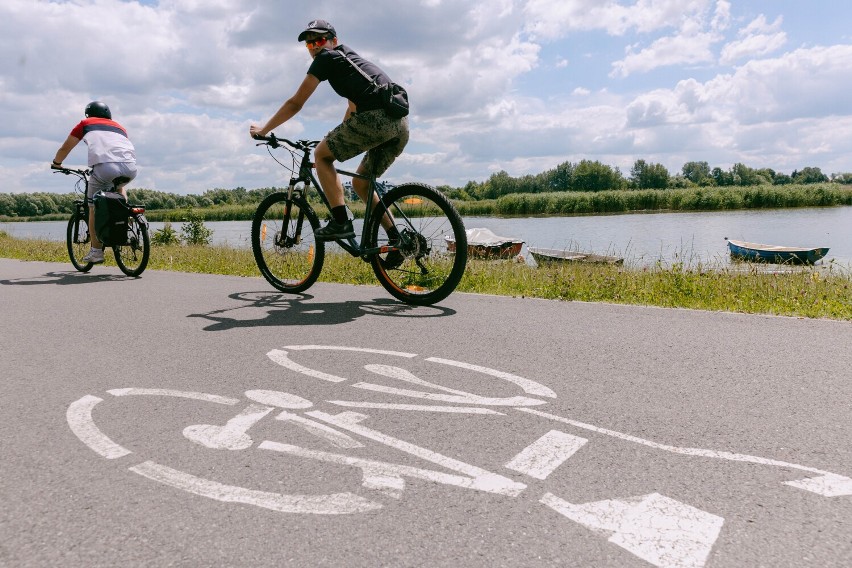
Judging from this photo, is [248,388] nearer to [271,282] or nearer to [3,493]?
[3,493]

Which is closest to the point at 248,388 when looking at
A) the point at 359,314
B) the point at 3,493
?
the point at 3,493

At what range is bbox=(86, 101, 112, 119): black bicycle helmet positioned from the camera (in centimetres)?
886

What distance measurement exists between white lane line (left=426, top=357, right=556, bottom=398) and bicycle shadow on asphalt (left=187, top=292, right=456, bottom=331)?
1490 millimetres

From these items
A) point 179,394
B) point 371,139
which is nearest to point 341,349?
point 179,394

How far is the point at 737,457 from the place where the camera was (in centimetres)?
234

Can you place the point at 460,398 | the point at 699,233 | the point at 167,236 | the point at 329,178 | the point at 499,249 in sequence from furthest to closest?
the point at 699,233
the point at 499,249
the point at 167,236
the point at 329,178
the point at 460,398

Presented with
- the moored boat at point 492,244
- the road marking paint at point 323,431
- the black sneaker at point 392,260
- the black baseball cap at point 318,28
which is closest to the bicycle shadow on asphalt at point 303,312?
the black sneaker at point 392,260

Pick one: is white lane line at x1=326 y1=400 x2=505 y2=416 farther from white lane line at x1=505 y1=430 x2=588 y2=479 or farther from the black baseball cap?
the black baseball cap

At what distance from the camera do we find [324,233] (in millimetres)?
5902

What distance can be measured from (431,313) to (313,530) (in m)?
3.55

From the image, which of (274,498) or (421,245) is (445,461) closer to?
(274,498)

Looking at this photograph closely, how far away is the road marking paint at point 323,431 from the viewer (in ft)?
8.30

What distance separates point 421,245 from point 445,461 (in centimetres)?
364

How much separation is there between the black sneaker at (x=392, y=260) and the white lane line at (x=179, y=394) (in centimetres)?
291
